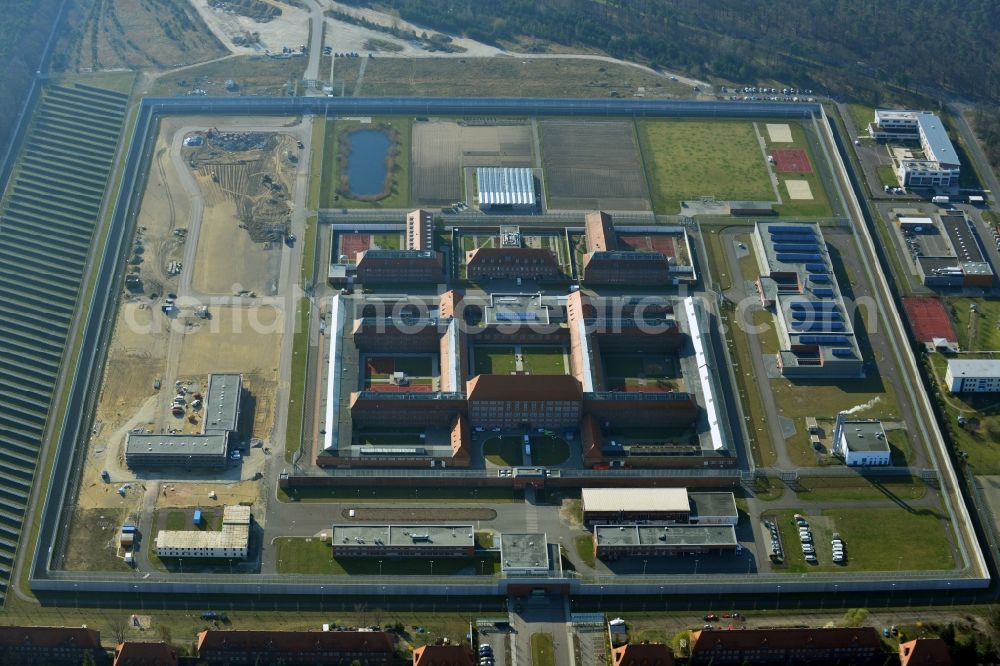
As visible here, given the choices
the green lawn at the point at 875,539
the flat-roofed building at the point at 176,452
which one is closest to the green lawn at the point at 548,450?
the green lawn at the point at 875,539

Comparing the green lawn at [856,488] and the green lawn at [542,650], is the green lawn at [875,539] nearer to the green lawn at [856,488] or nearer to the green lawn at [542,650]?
the green lawn at [856,488]

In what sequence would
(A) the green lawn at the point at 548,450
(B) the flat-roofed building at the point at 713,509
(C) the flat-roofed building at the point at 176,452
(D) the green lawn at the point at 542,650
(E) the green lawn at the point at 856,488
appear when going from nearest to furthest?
1. (D) the green lawn at the point at 542,650
2. (B) the flat-roofed building at the point at 713,509
3. (C) the flat-roofed building at the point at 176,452
4. (E) the green lawn at the point at 856,488
5. (A) the green lawn at the point at 548,450

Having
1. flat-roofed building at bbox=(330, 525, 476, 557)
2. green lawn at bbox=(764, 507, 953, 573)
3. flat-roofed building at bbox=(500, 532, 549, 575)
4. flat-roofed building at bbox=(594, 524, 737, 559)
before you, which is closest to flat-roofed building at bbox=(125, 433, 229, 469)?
flat-roofed building at bbox=(330, 525, 476, 557)

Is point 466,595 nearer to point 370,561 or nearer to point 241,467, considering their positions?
point 370,561

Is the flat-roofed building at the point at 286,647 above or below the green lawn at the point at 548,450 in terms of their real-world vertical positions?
below

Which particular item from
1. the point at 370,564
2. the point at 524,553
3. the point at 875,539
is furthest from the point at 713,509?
the point at 370,564

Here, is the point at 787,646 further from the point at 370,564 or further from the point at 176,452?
the point at 176,452
